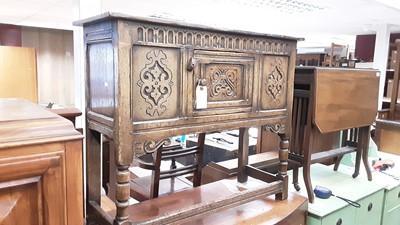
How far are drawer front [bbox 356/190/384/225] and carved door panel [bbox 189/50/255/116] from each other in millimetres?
1169

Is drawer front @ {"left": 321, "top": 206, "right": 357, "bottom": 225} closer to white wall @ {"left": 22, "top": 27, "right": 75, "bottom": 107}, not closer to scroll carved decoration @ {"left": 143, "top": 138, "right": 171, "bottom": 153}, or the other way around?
scroll carved decoration @ {"left": 143, "top": 138, "right": 171, "bottom": 153}

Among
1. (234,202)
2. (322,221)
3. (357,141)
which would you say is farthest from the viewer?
(357,141)

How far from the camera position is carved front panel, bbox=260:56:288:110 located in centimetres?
146

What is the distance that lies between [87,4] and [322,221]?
1.89 meters

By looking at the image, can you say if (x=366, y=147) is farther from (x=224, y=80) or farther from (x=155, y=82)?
(x=155, y=82)

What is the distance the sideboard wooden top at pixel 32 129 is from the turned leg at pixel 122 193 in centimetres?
34

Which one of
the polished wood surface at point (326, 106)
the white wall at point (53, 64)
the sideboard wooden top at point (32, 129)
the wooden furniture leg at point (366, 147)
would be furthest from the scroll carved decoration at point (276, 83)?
the white wall at point (53, 64)

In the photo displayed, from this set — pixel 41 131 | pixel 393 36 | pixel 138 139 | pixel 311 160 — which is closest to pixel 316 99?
pixel 311 160

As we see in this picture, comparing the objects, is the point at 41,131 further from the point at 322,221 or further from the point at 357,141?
the point at 357,141

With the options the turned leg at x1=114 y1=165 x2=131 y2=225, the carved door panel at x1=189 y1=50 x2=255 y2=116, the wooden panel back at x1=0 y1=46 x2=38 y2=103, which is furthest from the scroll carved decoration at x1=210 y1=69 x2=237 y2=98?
the wooden panel back at x1=0 y1=46 x2=38 y2=103

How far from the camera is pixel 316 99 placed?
5.80ft

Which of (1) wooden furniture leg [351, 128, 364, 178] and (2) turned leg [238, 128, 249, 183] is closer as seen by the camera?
(2) turned leg [238, 128, 249, 183]

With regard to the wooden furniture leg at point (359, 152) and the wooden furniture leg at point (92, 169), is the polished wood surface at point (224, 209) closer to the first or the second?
the wooden furniture leg at point (92, 169)

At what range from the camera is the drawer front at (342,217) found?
1.78 metres
